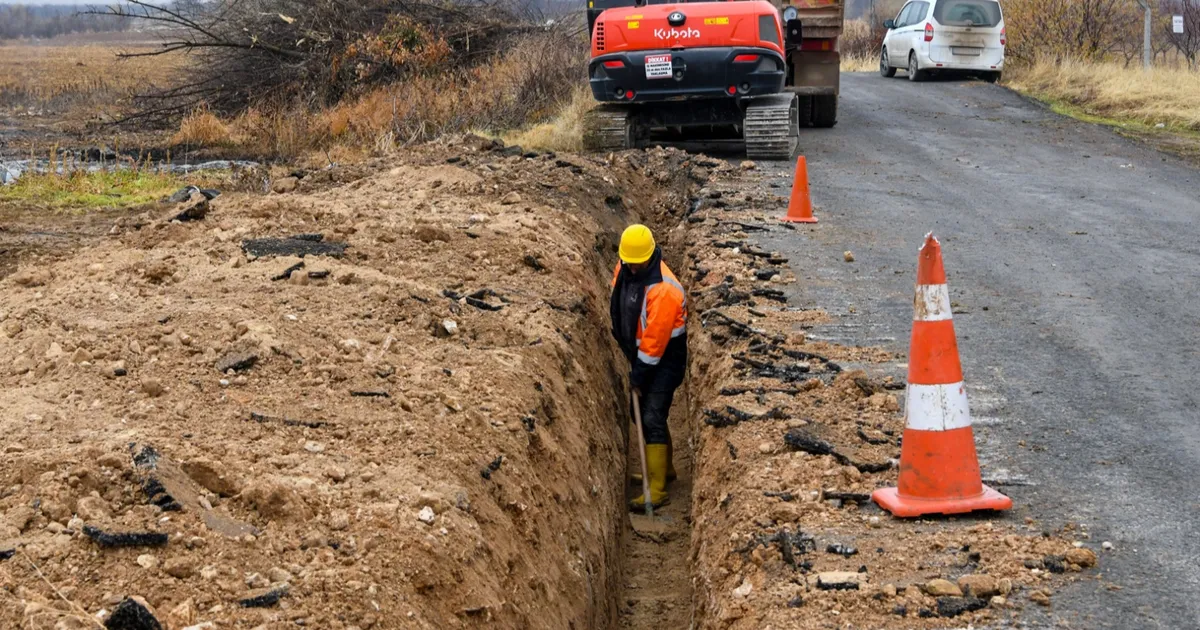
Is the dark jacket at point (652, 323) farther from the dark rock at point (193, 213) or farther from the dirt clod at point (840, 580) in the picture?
the dirt clod at point (840, 580)

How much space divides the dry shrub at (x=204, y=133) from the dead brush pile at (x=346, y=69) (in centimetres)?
2

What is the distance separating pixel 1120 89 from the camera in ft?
67.1

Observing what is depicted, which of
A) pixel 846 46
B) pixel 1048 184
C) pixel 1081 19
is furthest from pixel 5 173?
pixel 846 46

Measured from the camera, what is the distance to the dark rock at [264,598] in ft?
12.4

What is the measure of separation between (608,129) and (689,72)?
1.32 m

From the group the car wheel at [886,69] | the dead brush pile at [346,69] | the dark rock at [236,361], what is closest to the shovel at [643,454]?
the dark rock at [236,361]

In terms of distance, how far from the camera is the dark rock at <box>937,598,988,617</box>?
4059 mm

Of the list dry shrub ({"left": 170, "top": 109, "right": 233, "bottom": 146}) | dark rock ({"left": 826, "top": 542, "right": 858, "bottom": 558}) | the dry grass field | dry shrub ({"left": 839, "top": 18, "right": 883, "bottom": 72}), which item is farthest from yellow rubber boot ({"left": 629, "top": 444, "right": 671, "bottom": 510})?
dry shrub ({"left": 839, "top": 18, "right": 883, "bottom": 72})

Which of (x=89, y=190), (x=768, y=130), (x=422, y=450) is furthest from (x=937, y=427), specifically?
(x=89, y=190)

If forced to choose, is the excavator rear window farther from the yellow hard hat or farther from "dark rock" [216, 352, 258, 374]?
"dark rock" [216, 352, 258, 374]

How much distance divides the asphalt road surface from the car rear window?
7.19 meters

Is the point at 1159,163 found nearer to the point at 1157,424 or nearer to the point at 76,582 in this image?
the point at 1157,424

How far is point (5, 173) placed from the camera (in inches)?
636

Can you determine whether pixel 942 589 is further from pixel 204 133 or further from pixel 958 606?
pixel 204 133
